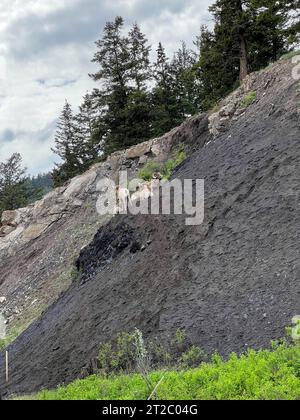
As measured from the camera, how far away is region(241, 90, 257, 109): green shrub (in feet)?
55.5

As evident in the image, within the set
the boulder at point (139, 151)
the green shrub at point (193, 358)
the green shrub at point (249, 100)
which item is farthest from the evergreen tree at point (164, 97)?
the green shrub at point (193, 358)

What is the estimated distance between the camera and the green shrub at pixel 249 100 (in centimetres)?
1691

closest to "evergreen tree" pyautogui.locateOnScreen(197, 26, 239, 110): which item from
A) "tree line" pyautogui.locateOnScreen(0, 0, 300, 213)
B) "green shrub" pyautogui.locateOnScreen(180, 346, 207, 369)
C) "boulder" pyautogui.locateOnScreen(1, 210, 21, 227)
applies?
"tree line" pyautogui.locateOnScreen(0, 0, 300, 213)

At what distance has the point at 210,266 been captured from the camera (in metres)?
10.4

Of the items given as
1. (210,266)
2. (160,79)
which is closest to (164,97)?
(160,79)

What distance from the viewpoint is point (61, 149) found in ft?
151

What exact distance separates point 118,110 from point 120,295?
2056cm

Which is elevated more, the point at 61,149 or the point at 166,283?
the point at 61,149

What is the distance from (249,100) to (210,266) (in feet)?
28.7

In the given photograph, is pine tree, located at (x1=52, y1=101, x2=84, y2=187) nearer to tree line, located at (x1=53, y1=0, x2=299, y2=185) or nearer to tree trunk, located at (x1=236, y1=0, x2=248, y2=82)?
tree line, located at (x1=53, y1=0, x2=299, y2=185)

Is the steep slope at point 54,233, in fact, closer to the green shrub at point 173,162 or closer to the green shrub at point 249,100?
the green shrub at point 173,162

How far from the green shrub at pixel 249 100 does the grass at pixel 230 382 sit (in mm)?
11400
